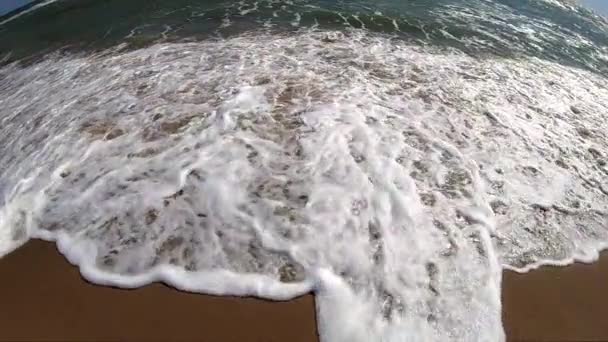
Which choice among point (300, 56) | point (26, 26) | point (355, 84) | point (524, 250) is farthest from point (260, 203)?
point (26, 26)

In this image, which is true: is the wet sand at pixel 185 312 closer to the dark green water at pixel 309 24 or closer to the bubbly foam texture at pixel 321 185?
the bubbly foam texture at pixel 321 185

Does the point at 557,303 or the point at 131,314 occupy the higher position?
the point at 131,314

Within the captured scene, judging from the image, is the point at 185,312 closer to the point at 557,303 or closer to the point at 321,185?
the point at 321,185

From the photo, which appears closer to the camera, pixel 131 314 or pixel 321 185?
pixel 131 314

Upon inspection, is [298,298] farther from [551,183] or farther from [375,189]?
[551,183]

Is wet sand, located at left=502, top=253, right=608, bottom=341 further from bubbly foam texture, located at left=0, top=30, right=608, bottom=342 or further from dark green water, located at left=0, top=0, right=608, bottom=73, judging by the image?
dark green water, located at left=0, top=0, right=608, bottom=73

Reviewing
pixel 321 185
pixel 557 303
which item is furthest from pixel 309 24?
pixel 557 303

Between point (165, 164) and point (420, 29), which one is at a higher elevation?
point (165, 164)
